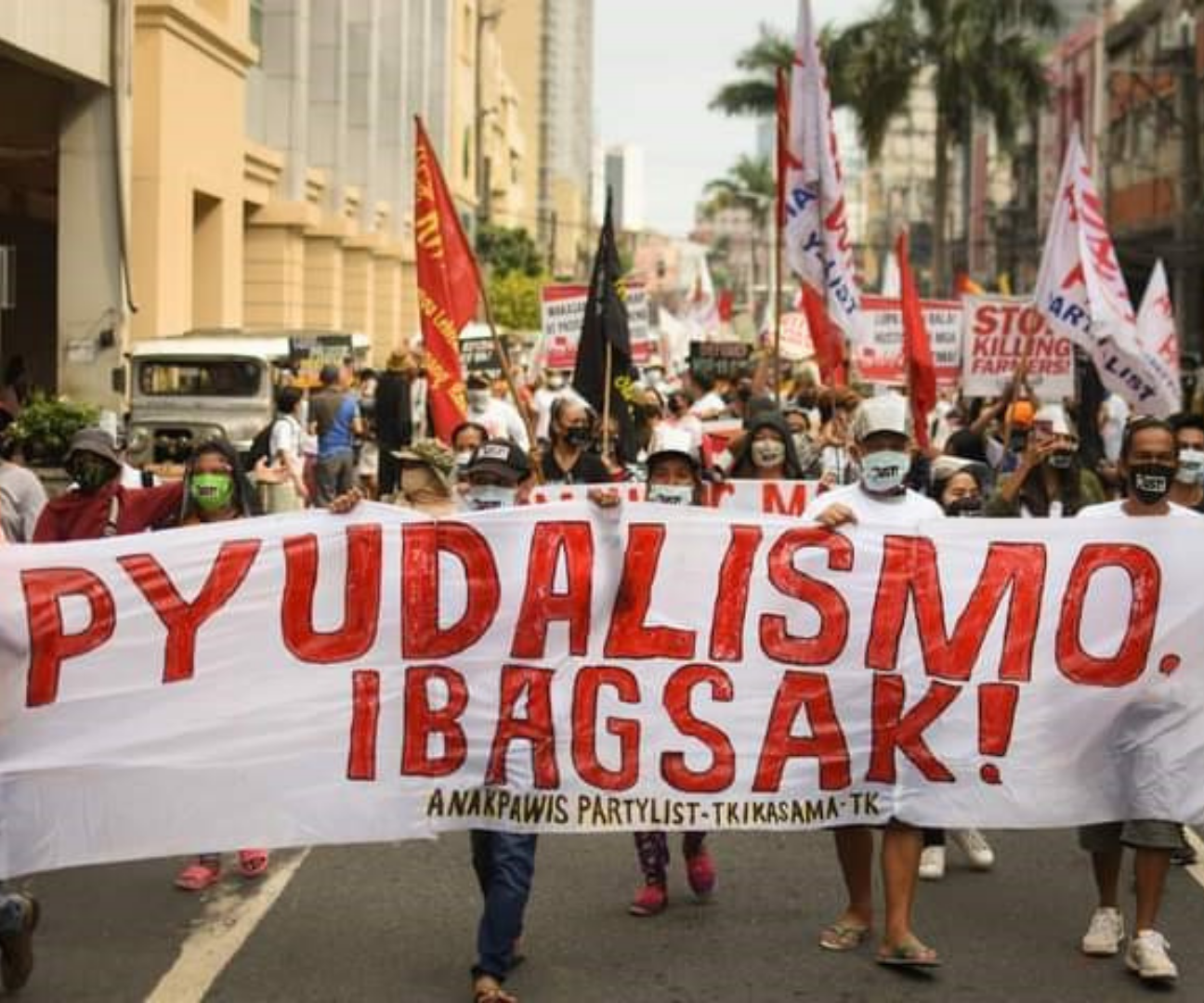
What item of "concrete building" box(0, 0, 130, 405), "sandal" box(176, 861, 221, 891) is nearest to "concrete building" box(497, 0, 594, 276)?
"concrete building" box(0, 0, 130, 405)

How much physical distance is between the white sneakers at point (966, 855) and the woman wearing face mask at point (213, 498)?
242 cm

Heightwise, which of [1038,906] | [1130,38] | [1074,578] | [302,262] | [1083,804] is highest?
[1130,38]

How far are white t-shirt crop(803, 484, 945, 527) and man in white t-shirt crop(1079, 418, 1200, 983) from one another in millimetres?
531

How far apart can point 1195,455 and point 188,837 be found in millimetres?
4613

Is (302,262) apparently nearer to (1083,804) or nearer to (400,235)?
(400,235)

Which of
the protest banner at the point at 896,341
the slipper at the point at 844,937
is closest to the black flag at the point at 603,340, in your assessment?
the slipper at the point at 844,937

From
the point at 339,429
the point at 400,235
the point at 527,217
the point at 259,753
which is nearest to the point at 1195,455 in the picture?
the point at 259,753

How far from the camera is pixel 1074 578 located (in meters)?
6.70

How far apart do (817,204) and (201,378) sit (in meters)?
8.87

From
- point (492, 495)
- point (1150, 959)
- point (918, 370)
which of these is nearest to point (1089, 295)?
point (918, 370)

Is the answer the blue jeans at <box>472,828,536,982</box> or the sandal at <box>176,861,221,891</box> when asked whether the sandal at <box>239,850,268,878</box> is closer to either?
the sandal at <box>176,861,221,891</box>

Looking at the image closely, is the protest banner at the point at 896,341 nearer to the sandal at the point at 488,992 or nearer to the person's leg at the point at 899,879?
the person's leg at the point at 899,879

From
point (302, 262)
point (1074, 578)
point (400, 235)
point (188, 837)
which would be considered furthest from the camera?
point (400, 235)

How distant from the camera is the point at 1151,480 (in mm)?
6559
